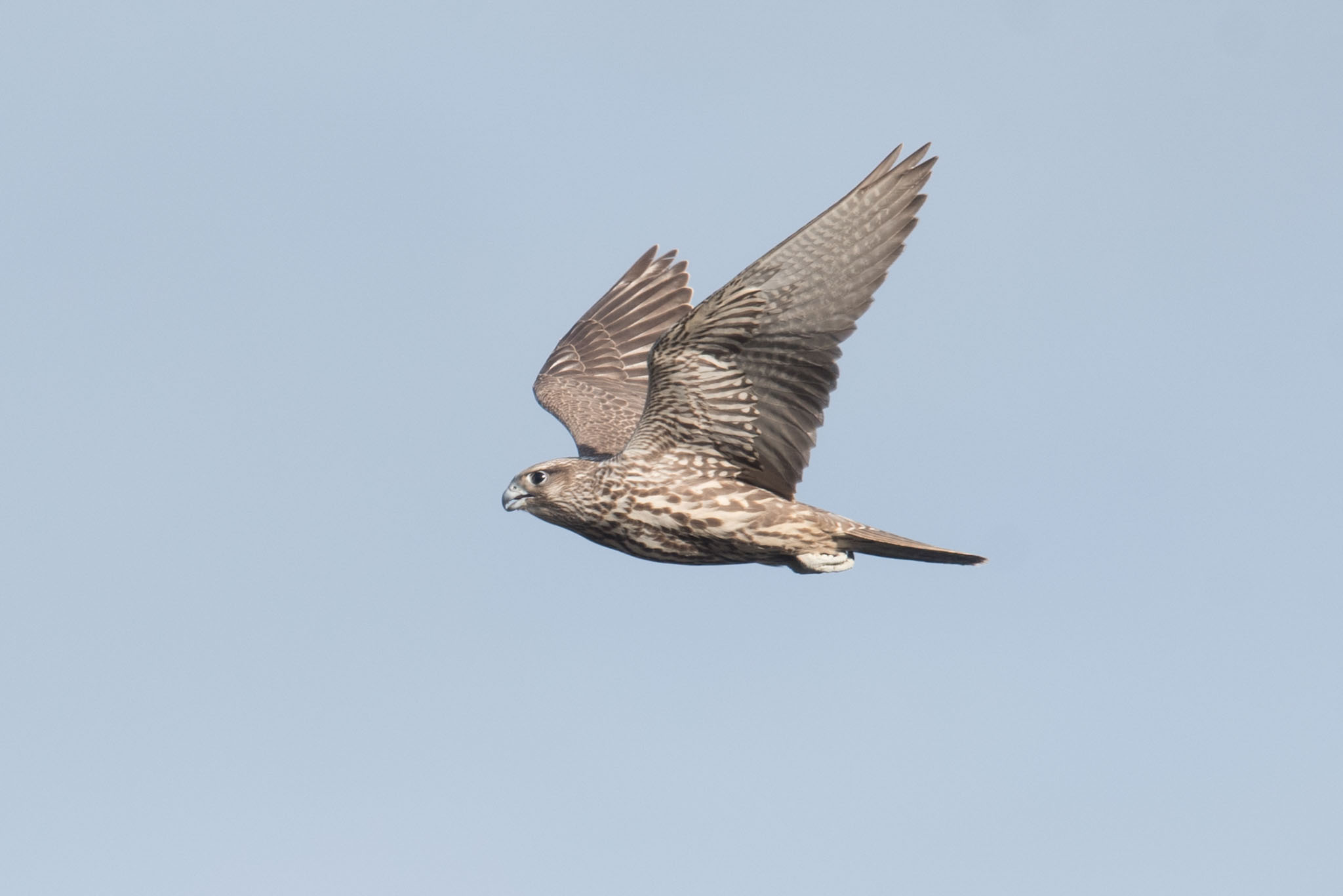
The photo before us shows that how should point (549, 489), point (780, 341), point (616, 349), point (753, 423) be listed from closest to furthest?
point (780, 341), point (753, 423), point (549, 489), point (616, 349)

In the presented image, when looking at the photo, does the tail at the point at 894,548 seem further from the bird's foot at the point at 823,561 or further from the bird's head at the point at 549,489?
the bird's head at the point at 549,489

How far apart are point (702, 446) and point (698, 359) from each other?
62cm

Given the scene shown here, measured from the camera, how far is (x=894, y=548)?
34.3 feet

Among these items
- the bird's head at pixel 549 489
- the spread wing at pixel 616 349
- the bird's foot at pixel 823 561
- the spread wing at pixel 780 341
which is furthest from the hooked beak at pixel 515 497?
the spread wing at pixel 616 349

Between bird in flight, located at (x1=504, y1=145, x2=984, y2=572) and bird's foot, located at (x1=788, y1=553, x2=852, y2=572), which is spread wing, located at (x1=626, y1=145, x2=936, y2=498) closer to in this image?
bird in flight, located at (x1=504, y1=145, x2=984, y2=572)

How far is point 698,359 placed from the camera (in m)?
10.4

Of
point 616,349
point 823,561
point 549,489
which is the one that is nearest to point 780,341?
point 823,561

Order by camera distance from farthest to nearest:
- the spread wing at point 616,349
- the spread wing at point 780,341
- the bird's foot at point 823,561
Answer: the spread wing at point 616,349 < the bird's foot at point 823,561 < the spread wing at point 780,341

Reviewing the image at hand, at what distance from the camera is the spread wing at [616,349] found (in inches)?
532

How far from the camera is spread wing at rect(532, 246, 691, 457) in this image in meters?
13.5

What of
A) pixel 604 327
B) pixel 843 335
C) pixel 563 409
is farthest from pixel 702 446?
pixel 604 327

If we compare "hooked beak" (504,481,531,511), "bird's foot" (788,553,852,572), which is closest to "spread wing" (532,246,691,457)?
"hooked beak" (504,481,531,511)

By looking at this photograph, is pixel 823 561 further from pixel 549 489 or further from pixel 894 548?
pixel 549 489

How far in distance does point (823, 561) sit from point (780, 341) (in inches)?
54.2
